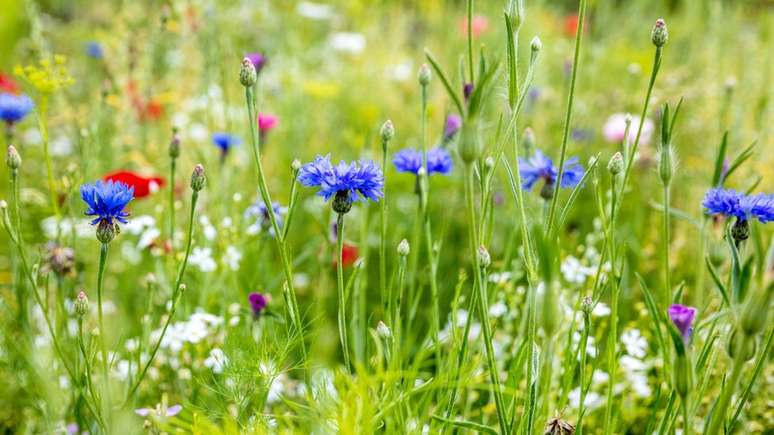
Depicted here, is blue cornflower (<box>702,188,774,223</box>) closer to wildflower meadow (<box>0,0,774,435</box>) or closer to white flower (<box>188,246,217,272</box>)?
wildflower meadow (<box>0,0,774,435</box>)

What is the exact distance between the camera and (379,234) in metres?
1.46

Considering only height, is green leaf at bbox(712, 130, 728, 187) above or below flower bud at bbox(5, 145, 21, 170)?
below

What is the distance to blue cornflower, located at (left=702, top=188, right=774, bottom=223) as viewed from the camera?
76 centimetres

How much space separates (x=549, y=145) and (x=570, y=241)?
0.41 metres

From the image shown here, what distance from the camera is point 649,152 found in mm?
1861

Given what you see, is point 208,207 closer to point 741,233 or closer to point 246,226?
point 246,226

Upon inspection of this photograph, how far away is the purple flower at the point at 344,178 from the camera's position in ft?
2.54

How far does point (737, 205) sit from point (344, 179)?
409mm

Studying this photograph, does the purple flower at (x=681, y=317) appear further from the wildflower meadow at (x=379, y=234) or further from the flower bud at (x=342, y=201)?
the flower bud at (x=342, y=201)

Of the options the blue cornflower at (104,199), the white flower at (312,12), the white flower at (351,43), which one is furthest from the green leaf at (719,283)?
the white flower at (312,12)

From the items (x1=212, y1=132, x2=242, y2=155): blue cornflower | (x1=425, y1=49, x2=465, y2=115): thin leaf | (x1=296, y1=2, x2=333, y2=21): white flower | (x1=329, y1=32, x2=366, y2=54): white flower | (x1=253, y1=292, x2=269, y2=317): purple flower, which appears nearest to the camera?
(x1=425, y1=49, x2=465, y2=115): thin leaf

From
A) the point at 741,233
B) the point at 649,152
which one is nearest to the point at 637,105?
the point at 649,152

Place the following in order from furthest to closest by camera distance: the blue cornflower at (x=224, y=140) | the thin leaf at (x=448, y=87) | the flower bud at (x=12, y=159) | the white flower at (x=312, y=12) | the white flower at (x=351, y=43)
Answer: the white flower at (x=312, y=12), the white flower at (x=351, y=43), the blue cornflower at (x=224, y=140), the flower bud at (x=12, y=159), the thin leaf at (x=448, y=87)

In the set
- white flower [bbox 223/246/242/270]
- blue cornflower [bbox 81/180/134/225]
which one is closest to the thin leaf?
blue cornflower [bbox 81/180/134/225]
